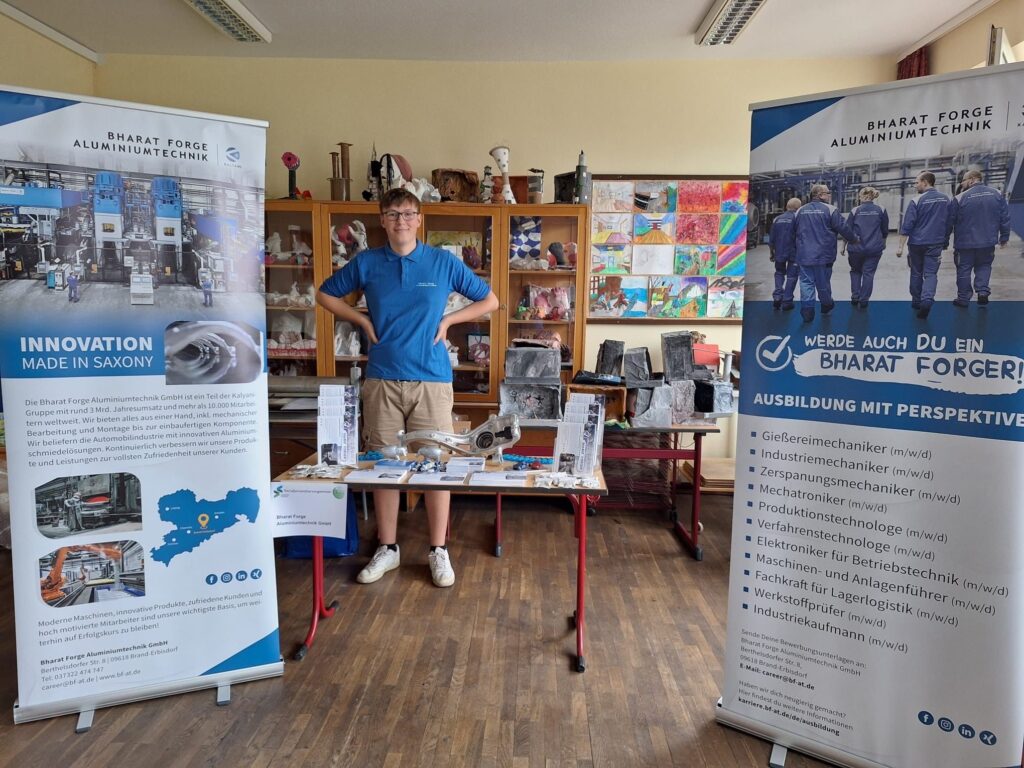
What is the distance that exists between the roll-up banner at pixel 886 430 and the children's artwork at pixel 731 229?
2.80m

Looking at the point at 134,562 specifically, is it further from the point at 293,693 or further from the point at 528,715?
the point at 528,715

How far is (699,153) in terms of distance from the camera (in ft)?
14.7

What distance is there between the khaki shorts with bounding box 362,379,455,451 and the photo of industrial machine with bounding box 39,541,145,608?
1.08 meters

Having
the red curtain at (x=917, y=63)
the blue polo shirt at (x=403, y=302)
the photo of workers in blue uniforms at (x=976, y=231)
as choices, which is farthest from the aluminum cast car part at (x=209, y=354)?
the red curtain at (x=917, y=63)

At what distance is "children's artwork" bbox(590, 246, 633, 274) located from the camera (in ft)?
15.1

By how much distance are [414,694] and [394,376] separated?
135cm

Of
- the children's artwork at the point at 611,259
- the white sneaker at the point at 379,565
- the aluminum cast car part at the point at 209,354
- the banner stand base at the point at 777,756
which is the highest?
the children's artwork at the point at 611,259

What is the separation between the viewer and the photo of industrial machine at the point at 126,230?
6.22 feet

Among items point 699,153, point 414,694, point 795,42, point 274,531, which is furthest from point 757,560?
point 795,42

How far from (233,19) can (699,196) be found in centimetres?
320

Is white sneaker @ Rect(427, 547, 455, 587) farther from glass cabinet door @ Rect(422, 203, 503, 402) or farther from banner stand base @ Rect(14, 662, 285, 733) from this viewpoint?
glass cabinet door @ Rect(422, 203, 503, 402)

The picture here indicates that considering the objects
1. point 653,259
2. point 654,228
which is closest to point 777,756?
point 653,259

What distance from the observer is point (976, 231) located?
1609 millimetres

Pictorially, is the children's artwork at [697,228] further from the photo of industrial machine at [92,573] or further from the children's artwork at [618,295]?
the photo of industrial machine at [92,573]
